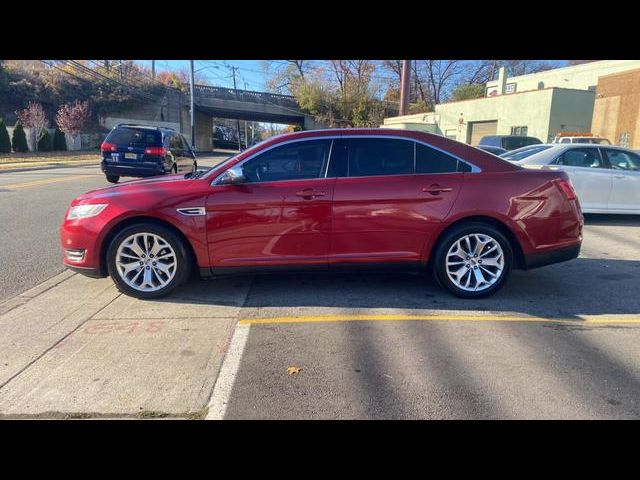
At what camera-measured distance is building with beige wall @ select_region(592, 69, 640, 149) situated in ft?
66.4

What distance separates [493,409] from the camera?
2.62 metres

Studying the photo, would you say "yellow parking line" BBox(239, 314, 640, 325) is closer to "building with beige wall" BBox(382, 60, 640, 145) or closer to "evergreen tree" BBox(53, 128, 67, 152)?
"building with beige wall" BBox(382, 60, 640, 145)

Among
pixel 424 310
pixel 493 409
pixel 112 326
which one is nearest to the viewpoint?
pixel 493 409

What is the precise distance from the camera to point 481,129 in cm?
2938

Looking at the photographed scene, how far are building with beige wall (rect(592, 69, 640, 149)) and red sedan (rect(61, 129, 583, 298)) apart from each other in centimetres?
2072

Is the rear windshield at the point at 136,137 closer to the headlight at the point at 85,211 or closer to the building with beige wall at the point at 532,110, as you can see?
the headlight at the point at 85,211

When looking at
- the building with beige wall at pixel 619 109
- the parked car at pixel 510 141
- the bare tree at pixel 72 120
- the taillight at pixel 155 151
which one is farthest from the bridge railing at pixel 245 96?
the taillight at pixel 155 151

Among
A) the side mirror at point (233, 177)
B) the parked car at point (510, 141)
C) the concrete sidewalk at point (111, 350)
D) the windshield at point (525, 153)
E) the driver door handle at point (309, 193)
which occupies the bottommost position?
the concrete sidewalk at point (111, 350)

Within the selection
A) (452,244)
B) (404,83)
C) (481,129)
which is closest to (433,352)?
(452,244)

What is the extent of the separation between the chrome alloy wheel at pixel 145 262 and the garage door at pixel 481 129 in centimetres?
2721

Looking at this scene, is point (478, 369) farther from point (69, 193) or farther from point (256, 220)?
point (69, 193)

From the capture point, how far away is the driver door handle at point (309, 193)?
4.20m
